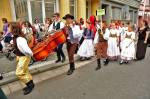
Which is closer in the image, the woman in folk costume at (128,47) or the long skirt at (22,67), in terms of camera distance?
the long skirt at (22,67)

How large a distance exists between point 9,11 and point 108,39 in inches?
242

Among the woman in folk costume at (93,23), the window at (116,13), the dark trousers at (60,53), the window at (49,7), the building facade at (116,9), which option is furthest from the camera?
the window at (116,13)

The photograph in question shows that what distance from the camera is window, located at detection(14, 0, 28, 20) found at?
1230cm

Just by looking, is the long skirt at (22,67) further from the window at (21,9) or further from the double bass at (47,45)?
the window at (21,9)

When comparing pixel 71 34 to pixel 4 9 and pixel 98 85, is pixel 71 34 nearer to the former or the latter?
pixel 98 85

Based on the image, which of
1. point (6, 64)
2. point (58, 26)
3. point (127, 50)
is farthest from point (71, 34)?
point (6, 64)

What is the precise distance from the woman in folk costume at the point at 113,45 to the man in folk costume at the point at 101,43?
0.38 meters

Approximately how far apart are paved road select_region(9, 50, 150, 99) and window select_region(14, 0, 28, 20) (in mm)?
6579

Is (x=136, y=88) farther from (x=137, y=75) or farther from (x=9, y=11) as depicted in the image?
(x=9, y=11)

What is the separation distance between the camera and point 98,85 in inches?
225

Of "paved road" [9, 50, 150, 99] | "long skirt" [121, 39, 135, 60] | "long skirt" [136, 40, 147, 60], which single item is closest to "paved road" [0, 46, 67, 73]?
→ "paved road" [9, 50, 150, 99]

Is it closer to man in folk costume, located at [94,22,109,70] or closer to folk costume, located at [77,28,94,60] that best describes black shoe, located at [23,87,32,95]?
man in folk costume, located at [94,22,109,70]

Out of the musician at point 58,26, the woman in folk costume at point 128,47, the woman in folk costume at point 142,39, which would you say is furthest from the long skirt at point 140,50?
the musician at point 58,26

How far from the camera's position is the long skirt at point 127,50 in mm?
8266
